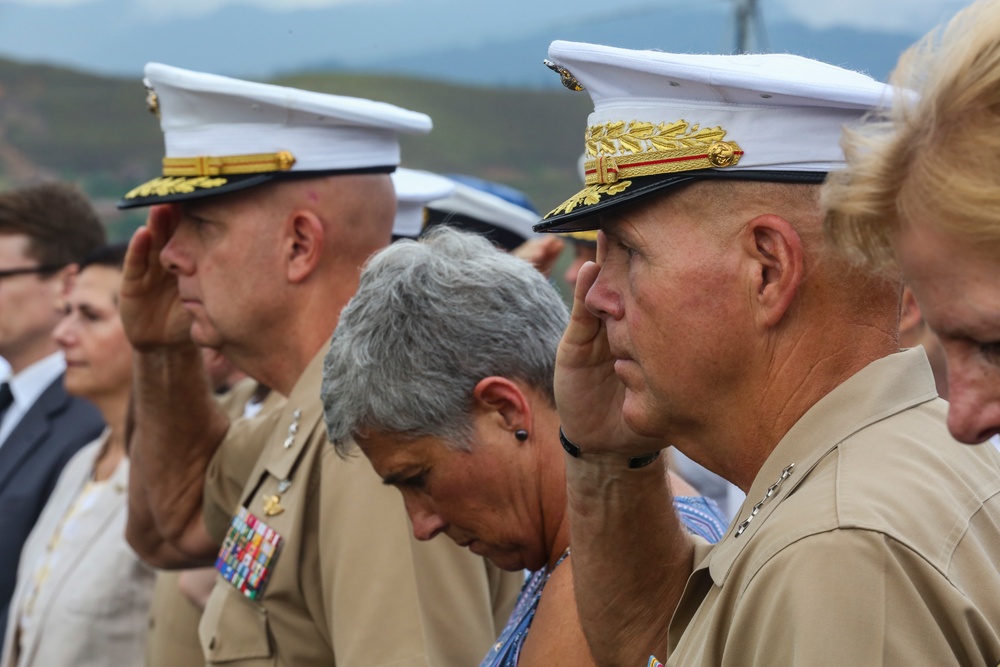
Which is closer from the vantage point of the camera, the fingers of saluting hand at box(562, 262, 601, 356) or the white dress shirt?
the fingers of saluting hand at box(562, 262, 601, 356)

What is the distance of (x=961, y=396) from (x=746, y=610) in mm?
415

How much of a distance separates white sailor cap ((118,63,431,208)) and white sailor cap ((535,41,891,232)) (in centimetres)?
172

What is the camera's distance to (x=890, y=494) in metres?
1.65

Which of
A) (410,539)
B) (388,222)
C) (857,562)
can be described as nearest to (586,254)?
(388,222)

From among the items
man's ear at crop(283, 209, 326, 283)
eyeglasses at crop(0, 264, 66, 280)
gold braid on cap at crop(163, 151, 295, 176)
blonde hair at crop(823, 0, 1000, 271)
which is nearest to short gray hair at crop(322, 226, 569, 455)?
man's ear at crop(283, 209, 326, 283)

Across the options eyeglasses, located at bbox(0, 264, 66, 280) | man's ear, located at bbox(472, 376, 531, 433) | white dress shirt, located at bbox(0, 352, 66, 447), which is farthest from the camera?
eyeglasses, located at bbox(0, 264, 66, 280)

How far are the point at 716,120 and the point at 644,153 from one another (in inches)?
4.9

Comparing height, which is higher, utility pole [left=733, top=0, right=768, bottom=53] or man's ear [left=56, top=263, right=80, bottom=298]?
utility pole [left=733, top=0, right=768, bottom=53]

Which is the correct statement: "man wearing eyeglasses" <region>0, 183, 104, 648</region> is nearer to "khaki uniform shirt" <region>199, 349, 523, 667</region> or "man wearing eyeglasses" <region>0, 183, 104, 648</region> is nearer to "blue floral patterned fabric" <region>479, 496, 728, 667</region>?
"khaki uniform shirt" <region>199, 349, 523, 667</region>

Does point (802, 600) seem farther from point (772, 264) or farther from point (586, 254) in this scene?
point (586, 254)

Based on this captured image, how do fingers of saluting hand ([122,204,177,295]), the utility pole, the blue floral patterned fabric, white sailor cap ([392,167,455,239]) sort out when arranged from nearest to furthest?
the blue floral patterned fabric → the utility pole → fingers of saluting hand ([122,204,177,295]) → white sailor cap ([392,167,455,239])

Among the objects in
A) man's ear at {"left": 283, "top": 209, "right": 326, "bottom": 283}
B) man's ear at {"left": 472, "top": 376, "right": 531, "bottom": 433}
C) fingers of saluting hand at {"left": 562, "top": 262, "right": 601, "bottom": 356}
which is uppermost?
fingers of saluting hand at {"left": 562, "top": 262, "right": 601, "bottom": 356}

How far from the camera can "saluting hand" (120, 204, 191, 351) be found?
13.4ft

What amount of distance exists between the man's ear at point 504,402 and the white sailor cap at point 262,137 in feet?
4.01
